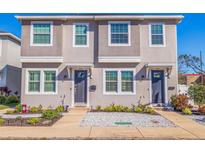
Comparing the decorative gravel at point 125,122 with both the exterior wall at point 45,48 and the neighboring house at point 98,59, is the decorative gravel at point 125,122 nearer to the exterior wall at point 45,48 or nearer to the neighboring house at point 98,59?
the neighboring house at point 98,59

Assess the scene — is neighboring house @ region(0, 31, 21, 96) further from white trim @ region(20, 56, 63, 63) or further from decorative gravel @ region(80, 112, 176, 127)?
decorative gravel @ region(80, 112, 176, 127)

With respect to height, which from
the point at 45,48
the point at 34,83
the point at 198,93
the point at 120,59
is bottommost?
the point at 198,93

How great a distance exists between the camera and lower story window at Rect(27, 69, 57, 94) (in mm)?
14984

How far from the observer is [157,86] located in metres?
15.2

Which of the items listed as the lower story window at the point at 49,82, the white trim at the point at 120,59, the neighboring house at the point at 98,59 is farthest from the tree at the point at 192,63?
the lower story window at the point at 49,82

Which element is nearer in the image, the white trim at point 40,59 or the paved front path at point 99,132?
the paved front path at point 99,132

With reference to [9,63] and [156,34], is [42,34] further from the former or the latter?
[156,34]

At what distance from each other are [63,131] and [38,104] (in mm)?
7585

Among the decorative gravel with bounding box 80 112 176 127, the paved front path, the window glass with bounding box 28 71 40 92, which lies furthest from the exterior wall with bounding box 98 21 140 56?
the paved front path

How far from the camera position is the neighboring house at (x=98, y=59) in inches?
586

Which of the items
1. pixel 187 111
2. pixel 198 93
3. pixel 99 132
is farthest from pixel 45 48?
pixel 198 93

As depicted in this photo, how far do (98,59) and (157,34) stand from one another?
4366mm
